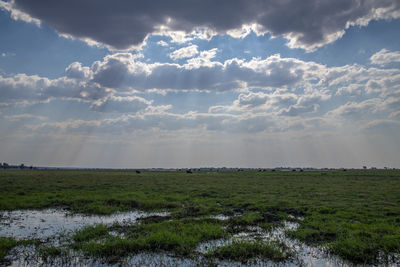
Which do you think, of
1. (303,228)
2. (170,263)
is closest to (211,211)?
(303,228)

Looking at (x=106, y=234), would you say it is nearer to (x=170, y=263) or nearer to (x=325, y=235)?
(x=170, y=263)

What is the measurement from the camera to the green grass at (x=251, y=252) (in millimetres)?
9812

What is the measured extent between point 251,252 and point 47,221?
12891 millimetres

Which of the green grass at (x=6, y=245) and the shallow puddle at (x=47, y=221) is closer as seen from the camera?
the green grass at (x=6, y=245)

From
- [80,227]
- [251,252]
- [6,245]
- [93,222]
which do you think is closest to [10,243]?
[6,245]

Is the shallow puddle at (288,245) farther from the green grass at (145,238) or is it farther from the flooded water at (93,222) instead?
the green grass at (145,238)

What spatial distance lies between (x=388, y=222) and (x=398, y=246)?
520 cm

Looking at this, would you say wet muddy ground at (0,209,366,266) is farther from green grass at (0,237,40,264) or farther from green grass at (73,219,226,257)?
green grass at (73,219,226,257)

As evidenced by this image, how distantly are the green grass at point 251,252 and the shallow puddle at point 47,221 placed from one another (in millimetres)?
7437

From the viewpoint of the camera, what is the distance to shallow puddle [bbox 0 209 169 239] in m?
13.2

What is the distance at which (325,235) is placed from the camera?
42.1 ft

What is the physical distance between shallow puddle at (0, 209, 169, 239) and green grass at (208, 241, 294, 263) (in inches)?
293

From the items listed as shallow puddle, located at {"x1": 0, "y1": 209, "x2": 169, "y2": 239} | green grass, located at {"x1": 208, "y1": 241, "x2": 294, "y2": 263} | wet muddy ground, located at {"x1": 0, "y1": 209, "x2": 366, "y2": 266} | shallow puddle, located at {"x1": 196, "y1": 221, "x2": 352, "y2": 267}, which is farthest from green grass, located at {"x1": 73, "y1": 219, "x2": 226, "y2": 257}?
shallow puddle, located at {"x1": 0, "y1": 209, "x2": 169, "y2": 239}

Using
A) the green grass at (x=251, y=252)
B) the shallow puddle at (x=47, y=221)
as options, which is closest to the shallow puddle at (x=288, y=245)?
the green grass at (x=251, y=252)
